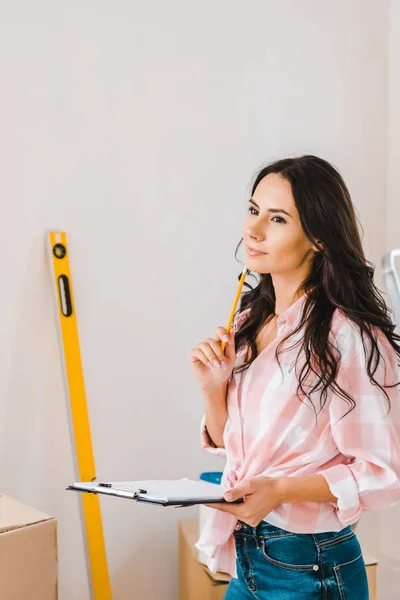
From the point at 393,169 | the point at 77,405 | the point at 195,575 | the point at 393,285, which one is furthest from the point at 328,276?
the point at 393,169

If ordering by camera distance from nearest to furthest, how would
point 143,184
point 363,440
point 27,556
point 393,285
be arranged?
point 363,440 < point 27,556 < point 393,285 < point 143,184

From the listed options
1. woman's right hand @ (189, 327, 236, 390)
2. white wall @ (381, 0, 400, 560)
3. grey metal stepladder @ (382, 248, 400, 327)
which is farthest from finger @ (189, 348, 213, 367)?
white wall @ (381, 0, 400, 560)

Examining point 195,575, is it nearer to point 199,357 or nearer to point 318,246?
point 199,357

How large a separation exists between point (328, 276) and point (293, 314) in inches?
3.5

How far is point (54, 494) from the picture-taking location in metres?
2.00

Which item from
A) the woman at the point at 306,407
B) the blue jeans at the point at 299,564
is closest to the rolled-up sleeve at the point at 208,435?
the woman at the point at 306,407

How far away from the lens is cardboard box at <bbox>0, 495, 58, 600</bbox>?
4.90 feet

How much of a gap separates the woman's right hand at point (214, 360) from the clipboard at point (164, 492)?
213 millimetres

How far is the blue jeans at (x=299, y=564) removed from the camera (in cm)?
120

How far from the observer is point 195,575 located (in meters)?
1.96

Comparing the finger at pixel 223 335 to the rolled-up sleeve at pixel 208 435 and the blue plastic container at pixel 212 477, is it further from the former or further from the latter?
the blue plastic container at pixel 212 477

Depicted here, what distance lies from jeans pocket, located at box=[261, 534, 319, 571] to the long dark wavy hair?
22 cm

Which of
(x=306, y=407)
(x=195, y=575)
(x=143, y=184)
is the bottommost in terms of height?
(x=195, y=575)

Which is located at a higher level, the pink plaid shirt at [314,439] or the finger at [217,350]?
the finger at [217,350]
